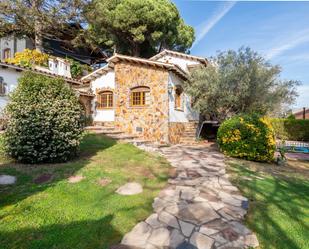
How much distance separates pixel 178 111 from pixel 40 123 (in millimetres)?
8521

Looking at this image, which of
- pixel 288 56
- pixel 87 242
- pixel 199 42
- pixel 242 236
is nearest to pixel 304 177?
pixel 242 236

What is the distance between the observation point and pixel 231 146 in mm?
8688

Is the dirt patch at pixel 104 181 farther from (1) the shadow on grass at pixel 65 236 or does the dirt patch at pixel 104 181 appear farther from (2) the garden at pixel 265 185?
(2) the garden at pixel 265 185

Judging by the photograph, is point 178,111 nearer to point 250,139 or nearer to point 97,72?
point 250,139

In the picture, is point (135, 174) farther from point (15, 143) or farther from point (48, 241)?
point (15, 143)

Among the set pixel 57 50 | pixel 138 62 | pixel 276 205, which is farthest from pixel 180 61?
pixel 276 205

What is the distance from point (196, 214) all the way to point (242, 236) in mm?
824

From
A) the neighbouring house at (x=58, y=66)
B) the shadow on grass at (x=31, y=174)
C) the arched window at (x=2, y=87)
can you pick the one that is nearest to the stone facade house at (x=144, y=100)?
the neighbouring house at (x=58, y=66)

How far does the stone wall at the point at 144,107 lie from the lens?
38.5ft

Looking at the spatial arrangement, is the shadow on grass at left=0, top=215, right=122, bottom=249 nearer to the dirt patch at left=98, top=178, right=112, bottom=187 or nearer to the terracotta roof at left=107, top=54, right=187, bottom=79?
the dirt patch at left=98, top=178, right=112, bottom=187

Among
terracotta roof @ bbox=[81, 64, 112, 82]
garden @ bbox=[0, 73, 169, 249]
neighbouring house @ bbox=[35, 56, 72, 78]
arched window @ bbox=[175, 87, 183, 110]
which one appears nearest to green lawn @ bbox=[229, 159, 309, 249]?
garden @ bbox=[0, 73, 169, 249]

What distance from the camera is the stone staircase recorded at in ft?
43.5

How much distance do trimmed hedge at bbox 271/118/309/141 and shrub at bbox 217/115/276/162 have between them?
13514mm

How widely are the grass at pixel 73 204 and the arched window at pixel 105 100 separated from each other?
775 centimetres
